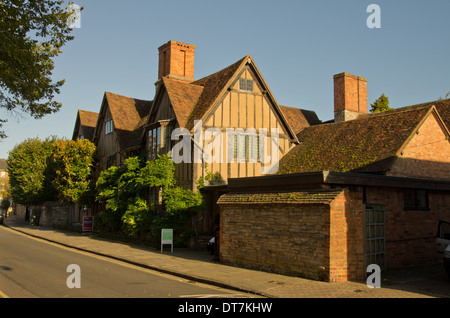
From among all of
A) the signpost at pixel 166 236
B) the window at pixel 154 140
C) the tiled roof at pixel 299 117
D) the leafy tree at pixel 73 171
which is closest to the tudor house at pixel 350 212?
the signpost at pixel 166 236

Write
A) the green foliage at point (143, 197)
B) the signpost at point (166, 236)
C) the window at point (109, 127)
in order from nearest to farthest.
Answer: the signpost at point (166, 236) → the green foliage at point (143, 197) → the window at point (109, 127)

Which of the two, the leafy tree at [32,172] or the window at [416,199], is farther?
the leafy tree at [32,172]

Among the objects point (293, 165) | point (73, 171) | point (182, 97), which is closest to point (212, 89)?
point (182, 97)

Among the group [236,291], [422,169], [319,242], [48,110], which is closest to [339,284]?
[319,242]

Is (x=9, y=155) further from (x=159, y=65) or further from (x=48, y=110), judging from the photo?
(x=48, y=110)

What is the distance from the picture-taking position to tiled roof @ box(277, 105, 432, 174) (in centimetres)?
1912

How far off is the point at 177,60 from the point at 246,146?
9352 mm

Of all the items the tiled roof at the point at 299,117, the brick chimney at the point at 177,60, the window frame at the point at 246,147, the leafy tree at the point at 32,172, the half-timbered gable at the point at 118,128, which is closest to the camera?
the window frame at the point at 246,147

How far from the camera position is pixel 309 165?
21844 millimetres

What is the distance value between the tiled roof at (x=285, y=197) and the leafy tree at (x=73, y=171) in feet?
62.3

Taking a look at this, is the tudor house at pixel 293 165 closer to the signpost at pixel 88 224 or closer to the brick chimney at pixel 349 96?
the brick chimney at pixel 349 96

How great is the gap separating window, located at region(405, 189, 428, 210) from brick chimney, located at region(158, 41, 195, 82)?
18370 millimetres

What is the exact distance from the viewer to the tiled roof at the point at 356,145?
1912cm

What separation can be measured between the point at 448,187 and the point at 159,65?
21.2m
